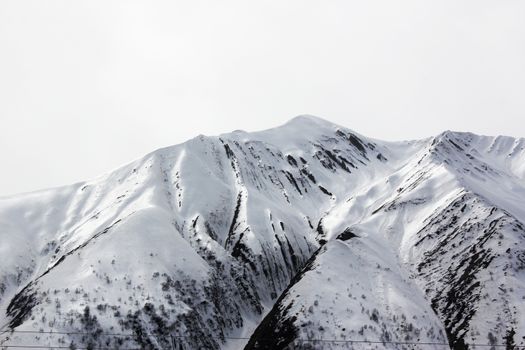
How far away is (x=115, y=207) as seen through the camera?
4018 inches

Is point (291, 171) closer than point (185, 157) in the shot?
No

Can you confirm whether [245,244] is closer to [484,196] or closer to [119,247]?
[119,247]

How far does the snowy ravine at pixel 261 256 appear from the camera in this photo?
60.1 m

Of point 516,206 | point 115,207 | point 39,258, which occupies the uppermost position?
point 516,206

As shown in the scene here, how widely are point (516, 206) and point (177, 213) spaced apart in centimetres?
6705

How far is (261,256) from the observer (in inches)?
3494

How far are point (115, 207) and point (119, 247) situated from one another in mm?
26536

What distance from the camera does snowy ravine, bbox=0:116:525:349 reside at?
60125 millimetres

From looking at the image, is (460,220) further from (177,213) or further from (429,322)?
(177,213)

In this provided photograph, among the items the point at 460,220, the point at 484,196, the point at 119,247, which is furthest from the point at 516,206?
the point at 119,247

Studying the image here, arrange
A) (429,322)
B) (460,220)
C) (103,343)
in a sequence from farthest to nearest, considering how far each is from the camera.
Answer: (460,220), (429,322), (103,343)

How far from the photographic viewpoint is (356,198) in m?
118

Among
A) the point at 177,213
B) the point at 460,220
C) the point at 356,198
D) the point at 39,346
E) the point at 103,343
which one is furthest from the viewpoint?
the point at 356,198

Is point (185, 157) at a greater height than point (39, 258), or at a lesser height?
greater
